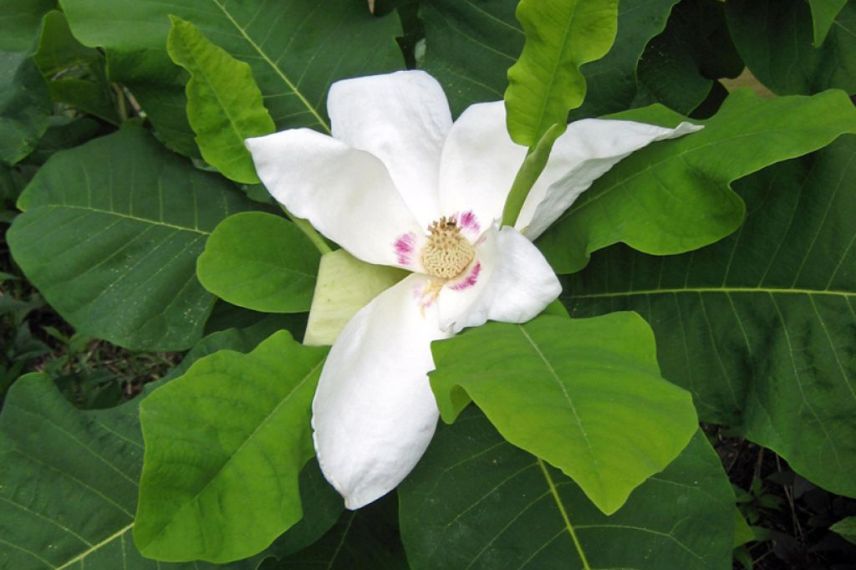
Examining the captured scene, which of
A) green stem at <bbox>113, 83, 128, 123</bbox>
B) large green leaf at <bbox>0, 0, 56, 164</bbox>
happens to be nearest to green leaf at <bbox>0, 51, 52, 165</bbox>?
large green leaf at <bbox>0, 0, 56, 164</bbox>

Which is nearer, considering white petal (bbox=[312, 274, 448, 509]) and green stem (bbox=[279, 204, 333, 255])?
white petal (bbox=[312, 274, 448, 509])

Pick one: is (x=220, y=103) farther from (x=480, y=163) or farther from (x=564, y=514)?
(x=564, y=514)

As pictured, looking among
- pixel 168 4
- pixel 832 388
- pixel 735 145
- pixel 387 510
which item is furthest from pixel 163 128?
pixel 832 388

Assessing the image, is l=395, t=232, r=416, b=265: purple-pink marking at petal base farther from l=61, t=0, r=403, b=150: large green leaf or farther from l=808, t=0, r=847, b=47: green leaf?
l=808, t=0, r=847, b=47: green leaf

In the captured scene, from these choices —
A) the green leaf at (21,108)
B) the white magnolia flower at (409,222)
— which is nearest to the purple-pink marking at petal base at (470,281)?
the white magnolia flower at (409,222)

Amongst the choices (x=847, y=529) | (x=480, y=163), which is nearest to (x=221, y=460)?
(x=480, y=163)

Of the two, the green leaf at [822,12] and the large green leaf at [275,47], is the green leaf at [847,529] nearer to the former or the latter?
the green leaf at [822,12]
